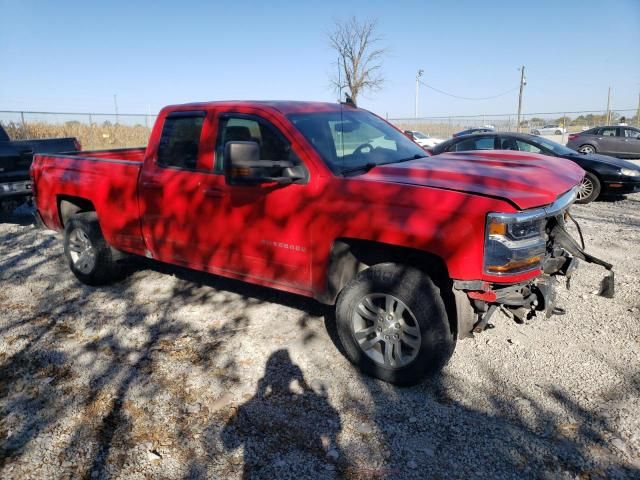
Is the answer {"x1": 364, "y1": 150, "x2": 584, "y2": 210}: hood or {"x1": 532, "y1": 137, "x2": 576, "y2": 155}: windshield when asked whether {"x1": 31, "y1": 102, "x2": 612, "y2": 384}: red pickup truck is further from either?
{"x1": 532, "y1": 137, "x2": 576, "y2": 155}: windshield

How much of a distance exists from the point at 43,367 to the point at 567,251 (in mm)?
4114

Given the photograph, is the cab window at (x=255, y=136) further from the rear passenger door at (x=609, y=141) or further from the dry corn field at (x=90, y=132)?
the dry corn field at (x=90, y=132)

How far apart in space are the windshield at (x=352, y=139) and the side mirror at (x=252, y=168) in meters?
0.28

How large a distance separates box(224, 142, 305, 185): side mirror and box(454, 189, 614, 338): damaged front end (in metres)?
1.42

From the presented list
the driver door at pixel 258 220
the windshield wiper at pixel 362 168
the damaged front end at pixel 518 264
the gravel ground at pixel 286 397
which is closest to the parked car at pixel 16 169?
the gravel ground at pixel 286 397

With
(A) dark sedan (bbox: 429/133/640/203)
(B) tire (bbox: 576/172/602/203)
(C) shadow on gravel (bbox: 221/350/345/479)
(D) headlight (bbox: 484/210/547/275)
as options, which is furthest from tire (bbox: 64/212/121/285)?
(B) tire (bbox: 576/172/602/203)

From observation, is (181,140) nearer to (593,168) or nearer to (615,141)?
(593,168)

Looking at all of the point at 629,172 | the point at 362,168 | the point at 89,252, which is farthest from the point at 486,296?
the point at 629,172

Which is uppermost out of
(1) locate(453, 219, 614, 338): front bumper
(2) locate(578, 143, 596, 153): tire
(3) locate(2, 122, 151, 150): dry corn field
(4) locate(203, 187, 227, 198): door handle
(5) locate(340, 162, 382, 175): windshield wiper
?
(3) locate(2, 122, 151, 150): dry corn field

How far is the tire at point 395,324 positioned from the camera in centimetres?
319

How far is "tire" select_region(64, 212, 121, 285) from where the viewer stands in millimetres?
5250

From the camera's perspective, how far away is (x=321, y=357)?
3830mm

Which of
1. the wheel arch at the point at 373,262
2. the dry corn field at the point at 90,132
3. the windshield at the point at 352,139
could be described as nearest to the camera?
the wheel arch at the point at 373,262

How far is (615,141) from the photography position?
1711cm
